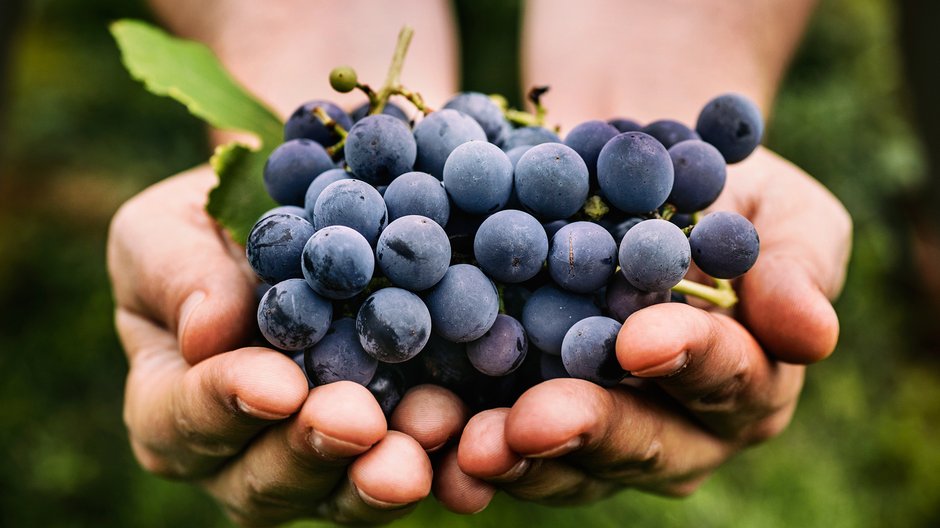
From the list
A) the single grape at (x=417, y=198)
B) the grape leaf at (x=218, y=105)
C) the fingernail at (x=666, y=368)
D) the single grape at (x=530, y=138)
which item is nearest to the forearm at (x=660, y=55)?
the single grape at (x=530, y=138)

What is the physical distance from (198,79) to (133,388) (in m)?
0.61

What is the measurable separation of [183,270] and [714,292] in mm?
868

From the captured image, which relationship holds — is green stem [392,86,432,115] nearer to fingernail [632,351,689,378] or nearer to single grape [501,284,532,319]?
single grape [501,284,532,319]

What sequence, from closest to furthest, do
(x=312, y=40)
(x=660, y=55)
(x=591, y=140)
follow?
(x=591, y=140)
(x=660, y=55)
(x=312, y=40)

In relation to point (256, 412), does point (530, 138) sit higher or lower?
higher

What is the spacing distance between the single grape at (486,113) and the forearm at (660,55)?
0.65m

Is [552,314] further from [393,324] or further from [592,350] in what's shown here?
[393,324]

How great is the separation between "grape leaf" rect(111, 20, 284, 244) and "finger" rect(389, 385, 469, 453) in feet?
1.52

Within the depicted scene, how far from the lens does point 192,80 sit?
148cm

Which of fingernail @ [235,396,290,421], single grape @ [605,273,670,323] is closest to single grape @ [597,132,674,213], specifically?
single grape @ [605,273,670,323]

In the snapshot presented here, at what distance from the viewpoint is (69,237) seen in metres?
3.23

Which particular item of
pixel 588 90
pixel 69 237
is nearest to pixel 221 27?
pixel 588 90

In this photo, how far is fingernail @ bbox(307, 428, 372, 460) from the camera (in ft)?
3.21

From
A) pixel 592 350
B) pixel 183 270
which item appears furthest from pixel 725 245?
pixel 183 270
